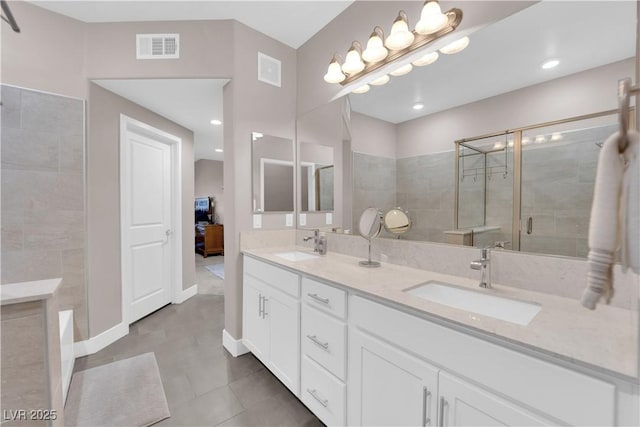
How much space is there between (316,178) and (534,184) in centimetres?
162

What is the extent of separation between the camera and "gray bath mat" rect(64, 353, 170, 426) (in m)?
1.52

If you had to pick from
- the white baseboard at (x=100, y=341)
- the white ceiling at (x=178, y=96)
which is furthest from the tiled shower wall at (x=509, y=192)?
the white baseboard at (x=100, y=341)

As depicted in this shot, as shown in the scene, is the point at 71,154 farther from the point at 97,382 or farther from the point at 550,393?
Result: the point at 550,393

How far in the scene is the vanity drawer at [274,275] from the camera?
1.57m

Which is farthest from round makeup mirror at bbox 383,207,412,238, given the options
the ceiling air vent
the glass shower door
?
the ceiling air vent

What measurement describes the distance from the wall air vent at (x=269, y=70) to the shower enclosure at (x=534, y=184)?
1.80 meters

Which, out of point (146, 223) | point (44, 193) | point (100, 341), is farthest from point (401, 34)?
point (100, 341)

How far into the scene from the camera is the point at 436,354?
89 cm

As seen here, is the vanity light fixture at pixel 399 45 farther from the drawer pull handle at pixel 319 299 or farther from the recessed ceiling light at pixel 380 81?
the drawer pull handle at pixel 319 299

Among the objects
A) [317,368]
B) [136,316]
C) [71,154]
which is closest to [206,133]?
[71,154]

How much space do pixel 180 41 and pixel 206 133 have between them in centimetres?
175

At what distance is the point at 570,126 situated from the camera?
104 cm

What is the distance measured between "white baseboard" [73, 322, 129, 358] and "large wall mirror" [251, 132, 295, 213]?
1.76 meters

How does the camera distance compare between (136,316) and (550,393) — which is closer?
(550,393)
